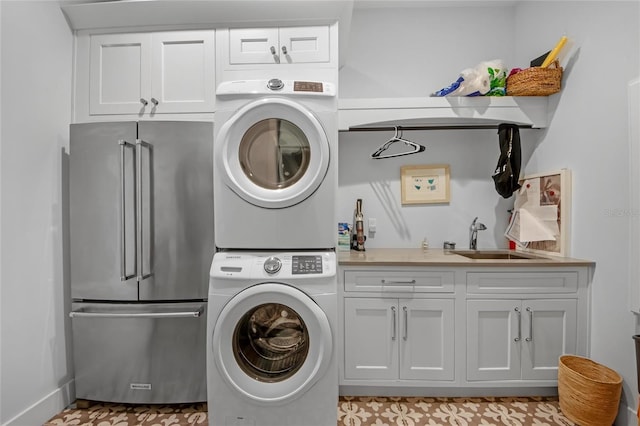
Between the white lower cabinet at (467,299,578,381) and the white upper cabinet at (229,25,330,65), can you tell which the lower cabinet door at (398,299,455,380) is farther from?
the white upper cabinet at (229,25,330,65)

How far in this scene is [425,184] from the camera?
2.59 m

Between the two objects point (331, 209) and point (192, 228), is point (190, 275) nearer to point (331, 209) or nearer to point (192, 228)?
point (192, 228)

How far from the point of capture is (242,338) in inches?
63.2

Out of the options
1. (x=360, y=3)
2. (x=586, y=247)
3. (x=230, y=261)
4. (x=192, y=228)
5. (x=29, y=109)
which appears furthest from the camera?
(x=360, y=3)

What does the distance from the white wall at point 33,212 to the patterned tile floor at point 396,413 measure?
0.28 m

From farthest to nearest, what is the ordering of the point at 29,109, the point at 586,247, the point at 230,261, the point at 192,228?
the point at 586,247, the point at 192,228, the point at 29,109, the point at 230,261

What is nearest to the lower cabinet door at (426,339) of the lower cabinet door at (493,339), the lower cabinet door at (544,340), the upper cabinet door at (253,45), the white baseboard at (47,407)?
the lower cabinet door at (493,339)

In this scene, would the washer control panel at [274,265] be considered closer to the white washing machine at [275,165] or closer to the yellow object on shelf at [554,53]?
the white washing machine at [275,165]

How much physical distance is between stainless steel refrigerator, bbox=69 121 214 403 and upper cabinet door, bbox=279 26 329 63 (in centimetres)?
73

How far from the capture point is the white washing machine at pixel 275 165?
5.19 ft

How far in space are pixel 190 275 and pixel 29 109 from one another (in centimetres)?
130

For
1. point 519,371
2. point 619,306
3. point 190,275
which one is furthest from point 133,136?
point 619,306

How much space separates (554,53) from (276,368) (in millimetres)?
2687

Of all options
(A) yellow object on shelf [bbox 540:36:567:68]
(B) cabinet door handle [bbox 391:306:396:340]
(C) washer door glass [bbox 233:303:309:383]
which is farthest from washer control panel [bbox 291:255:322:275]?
(A) yellow object on shelf [bbox 540:36:567:68]
